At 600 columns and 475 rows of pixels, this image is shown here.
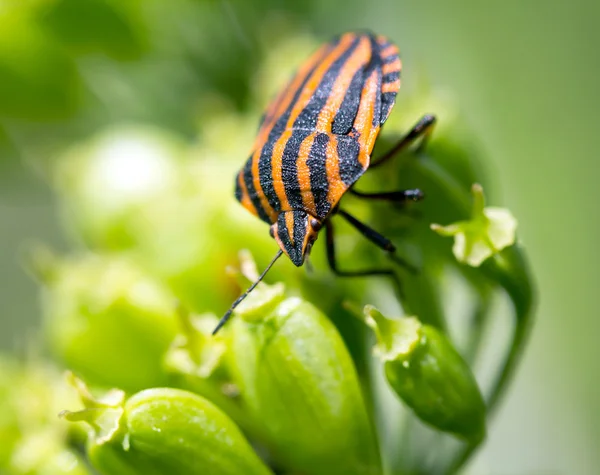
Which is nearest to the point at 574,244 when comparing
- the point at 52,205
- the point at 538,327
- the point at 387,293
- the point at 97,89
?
the point at 538,327

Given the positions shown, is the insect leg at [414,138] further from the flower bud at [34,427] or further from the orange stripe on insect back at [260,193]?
the flower bud at [34,427]

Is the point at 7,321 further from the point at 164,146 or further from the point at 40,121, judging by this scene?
the point at 164,146

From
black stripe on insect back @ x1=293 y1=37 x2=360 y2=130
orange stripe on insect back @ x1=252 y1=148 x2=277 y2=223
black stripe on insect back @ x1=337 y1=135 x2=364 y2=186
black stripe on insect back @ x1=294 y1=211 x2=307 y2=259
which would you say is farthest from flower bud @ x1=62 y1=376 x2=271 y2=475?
black stripe on insect back @ x1=293 y1=37 x2=360 y2=130

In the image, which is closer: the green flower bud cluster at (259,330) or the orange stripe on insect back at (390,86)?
the green flower bud cluster at (259,330)

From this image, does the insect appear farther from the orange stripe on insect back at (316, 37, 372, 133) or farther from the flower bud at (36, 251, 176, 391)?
the flower bud at (36, 251, 176, 391)

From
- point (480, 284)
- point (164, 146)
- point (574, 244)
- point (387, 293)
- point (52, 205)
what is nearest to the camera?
point (480, 284)

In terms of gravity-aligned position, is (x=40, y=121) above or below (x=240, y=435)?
below

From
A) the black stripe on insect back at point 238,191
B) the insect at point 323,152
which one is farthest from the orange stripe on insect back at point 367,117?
the black stripe on insect back at point 238,191
